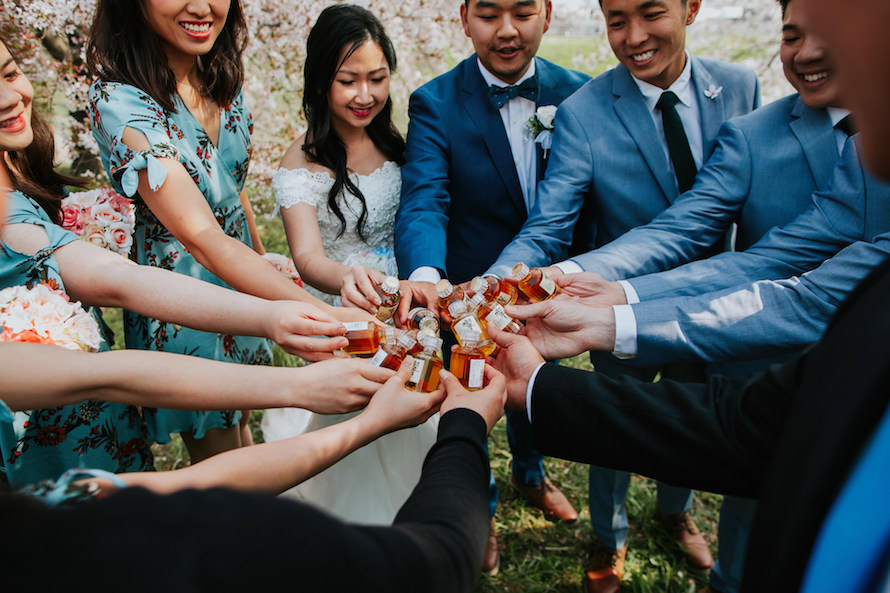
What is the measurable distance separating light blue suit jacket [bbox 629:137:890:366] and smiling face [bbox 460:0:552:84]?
4.87ft

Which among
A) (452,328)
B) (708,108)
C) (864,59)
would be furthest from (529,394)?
(708,108)

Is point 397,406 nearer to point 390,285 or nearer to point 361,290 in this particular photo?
point 390,285

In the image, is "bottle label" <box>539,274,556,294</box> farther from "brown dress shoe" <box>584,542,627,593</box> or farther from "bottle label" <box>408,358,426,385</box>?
"brown dress shoe" <box>584,542,627,593</box>

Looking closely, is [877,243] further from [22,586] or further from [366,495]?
[22,586]

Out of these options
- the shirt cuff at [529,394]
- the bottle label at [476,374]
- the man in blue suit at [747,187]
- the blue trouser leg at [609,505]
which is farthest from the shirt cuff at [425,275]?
the blue trouser leg at [609,505]

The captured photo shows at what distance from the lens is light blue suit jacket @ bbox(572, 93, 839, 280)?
238cm

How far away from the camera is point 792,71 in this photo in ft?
7.80

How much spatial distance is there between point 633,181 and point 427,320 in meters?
1.21

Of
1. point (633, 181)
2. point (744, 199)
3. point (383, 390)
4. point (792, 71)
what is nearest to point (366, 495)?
point (383, 390)

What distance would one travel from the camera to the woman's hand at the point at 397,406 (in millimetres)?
1974

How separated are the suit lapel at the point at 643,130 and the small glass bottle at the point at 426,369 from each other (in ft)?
4.49

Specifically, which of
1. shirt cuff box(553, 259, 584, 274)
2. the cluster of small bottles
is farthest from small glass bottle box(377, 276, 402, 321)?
shirt cuff box(553, 259, 584, 274)

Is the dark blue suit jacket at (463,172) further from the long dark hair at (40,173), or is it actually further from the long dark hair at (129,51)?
the long dark hair at (40,173)

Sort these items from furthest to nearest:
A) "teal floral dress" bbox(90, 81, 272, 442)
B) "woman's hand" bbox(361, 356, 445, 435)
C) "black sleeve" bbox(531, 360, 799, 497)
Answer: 1. "teal floral dress" bbox(90, 81, 272, 442)
2. "woman's hand" bbox(361, 356, 445, 435)
3. "black sleeve" bbox(531, 360, 799, 497)
